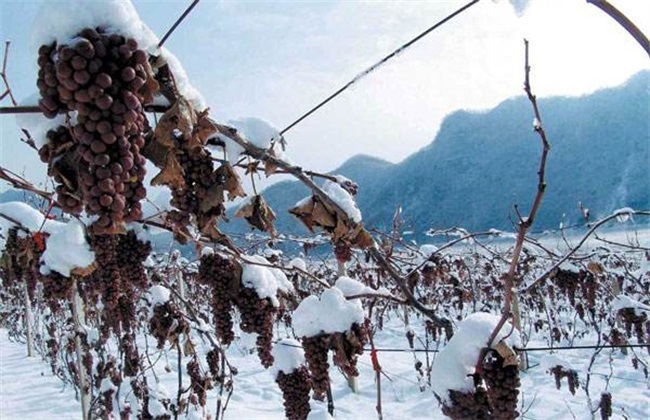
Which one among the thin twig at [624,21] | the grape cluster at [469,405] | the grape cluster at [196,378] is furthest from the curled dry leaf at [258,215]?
the grape cluster at [196,378]

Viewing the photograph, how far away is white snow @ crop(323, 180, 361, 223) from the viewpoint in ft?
4.24

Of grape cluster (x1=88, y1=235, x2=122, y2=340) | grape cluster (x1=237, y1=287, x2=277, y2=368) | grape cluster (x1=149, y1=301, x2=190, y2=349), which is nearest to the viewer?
grape cluster (x1=88, y1=235, x2=122, y2=340)

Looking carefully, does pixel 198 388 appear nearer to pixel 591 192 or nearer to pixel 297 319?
pixel 297 319

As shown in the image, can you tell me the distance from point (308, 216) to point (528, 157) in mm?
66863

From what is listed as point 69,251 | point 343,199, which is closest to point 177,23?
point 343,199

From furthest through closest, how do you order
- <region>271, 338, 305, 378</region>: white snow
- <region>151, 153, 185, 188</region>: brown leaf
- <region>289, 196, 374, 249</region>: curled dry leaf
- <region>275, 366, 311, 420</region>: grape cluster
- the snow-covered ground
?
the snow-covered ground < <region>271, 338, 305, 378</region>: white snow < <region>275, 366, 311, 420</region>: grape cluster < <region>289, 196, 374, 249</region>: curled dry leaf < <region>151, 153, 185, 188</region>: brown leaf

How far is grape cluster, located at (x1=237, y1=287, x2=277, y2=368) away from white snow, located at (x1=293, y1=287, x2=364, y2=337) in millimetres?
298

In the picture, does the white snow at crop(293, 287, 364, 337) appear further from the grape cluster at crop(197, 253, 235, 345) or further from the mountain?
the mountain

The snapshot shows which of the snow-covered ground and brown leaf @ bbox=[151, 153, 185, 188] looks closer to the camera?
brown leaf @ bbox=[151, 153, 185, 188]

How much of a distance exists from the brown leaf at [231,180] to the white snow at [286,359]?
139cm

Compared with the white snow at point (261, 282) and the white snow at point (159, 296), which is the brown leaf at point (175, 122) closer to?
the white snow at point (261, 282)

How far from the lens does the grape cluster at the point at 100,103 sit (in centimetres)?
73

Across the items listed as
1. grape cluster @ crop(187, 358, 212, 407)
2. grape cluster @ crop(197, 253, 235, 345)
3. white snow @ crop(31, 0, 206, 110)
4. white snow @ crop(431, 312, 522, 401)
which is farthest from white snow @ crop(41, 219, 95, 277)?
grape cluster @ crop(187, 358, 212, 407)

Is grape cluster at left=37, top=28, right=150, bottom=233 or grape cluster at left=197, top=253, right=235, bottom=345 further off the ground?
grape cluster at left=37, top=28, right=150, bottom=233
